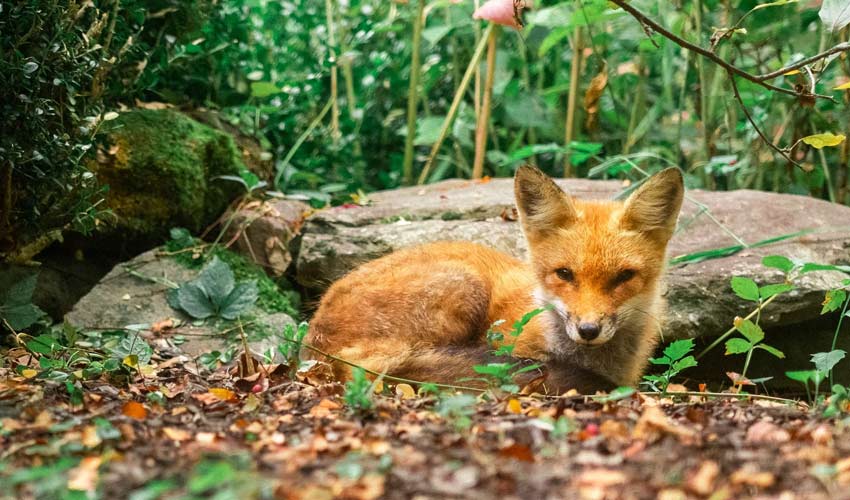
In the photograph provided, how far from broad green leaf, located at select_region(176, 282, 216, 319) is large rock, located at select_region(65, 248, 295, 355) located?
0.19ft

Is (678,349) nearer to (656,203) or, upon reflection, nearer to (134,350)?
(656,203)

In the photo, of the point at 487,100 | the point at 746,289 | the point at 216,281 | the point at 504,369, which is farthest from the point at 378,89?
the point at 504,369

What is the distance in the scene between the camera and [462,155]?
8562mm

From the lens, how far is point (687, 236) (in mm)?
5430

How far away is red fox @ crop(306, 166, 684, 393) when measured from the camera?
393 cm

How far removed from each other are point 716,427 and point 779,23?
17.1 ft

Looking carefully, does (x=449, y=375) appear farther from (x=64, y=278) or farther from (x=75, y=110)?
(x=64, y=278)

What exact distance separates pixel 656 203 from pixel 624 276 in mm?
439

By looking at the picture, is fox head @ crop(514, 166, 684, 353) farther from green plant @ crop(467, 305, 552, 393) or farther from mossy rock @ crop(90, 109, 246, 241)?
mossy rock @ crop(90, 109, 246, 241)

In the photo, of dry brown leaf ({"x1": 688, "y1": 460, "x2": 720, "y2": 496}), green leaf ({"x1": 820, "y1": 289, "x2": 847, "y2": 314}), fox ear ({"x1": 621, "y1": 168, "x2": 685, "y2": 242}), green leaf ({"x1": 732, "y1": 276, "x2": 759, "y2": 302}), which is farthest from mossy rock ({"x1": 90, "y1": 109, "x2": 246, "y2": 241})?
dry brown leaf ({"x1": 688, "y1": 460, "x2": 720, "y2": 496})

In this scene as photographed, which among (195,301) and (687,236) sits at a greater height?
(687,236)

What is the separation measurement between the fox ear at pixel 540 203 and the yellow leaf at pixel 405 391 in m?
1.10

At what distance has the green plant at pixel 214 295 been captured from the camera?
516cm

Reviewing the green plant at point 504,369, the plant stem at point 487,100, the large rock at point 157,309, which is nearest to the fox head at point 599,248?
the green plant at point 504,369
